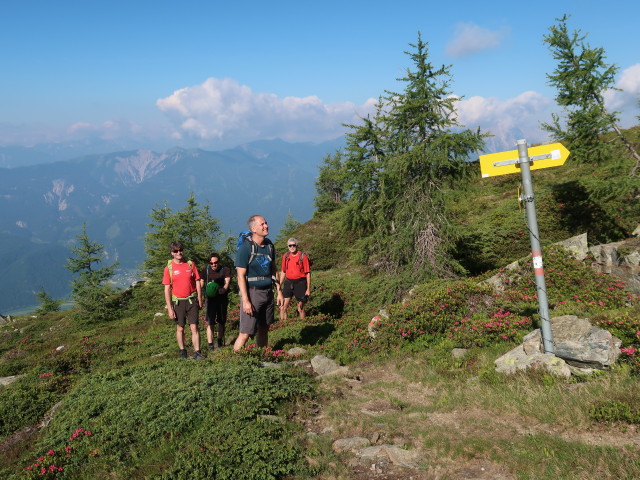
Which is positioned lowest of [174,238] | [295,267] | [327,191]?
[295,267]

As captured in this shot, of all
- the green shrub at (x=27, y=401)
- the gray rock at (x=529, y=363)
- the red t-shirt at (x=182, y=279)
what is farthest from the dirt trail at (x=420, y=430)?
the green shrub at (x=27, y=401)

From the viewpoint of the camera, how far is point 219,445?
13.6ft

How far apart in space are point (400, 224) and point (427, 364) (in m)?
6.53

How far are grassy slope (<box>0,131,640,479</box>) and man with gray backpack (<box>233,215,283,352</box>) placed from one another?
724 millimetres

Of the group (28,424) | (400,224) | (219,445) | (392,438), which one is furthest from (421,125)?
(28,424)

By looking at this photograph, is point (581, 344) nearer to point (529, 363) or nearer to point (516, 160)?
point (529, 363)

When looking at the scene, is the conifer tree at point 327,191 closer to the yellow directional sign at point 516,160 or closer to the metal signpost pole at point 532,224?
the yellow directional sign at point 516,160

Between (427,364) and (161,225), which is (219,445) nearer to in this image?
(427,364)

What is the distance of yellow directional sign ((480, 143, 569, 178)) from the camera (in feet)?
17.6

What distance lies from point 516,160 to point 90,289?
98.9ft

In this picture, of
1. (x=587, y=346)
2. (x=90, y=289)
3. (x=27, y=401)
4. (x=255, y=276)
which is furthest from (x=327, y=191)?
(x=587, y=346)

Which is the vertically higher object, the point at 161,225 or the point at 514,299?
the point at 161,225

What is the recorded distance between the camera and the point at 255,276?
679cm

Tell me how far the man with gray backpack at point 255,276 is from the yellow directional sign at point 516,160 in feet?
12.1
